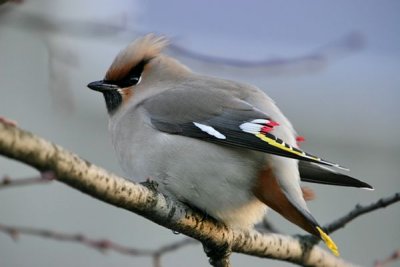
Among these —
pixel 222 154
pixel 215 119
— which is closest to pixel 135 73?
pixel 215 119

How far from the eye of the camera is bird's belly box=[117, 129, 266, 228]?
11.2 ft

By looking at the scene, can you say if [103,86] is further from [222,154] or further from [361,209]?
[361,209]

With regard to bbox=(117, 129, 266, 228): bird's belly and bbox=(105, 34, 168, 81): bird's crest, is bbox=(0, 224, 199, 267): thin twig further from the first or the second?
bbox=(105, 34, 168, 81): bird's crest

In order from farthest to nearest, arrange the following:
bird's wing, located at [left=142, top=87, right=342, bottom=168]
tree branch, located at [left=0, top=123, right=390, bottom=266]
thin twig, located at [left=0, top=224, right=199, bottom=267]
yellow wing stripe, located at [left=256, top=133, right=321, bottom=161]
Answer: bird's wing, located at [left=142, top=87, right=342, bottom=168] < yellow wing stripe, located at [left=256, top=133, right=321, bottom=161] < thin twig, located at [left=0, top=224, right=199, bottom=267] < tree branch, located at [left=0, top=123, right=390, bottom=266]

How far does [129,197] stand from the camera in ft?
8.78

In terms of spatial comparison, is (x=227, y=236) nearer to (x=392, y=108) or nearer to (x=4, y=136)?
(x=4, y=136)

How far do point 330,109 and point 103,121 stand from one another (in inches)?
94.2

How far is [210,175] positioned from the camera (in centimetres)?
343

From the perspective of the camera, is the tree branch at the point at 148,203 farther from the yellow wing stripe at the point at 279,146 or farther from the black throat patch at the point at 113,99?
the black throat patch at the point at 113,99

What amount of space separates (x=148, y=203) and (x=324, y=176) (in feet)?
3.48

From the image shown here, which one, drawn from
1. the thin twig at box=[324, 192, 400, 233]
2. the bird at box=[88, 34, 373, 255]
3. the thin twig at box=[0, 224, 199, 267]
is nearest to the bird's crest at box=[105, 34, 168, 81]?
the bird at box=[88, 34, 373, 255]

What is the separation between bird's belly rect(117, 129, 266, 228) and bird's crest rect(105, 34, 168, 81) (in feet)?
2.12

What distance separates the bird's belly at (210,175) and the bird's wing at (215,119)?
61 millimetres

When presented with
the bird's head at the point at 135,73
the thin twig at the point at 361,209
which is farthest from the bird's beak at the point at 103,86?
the thin twig at the point at 361,209
